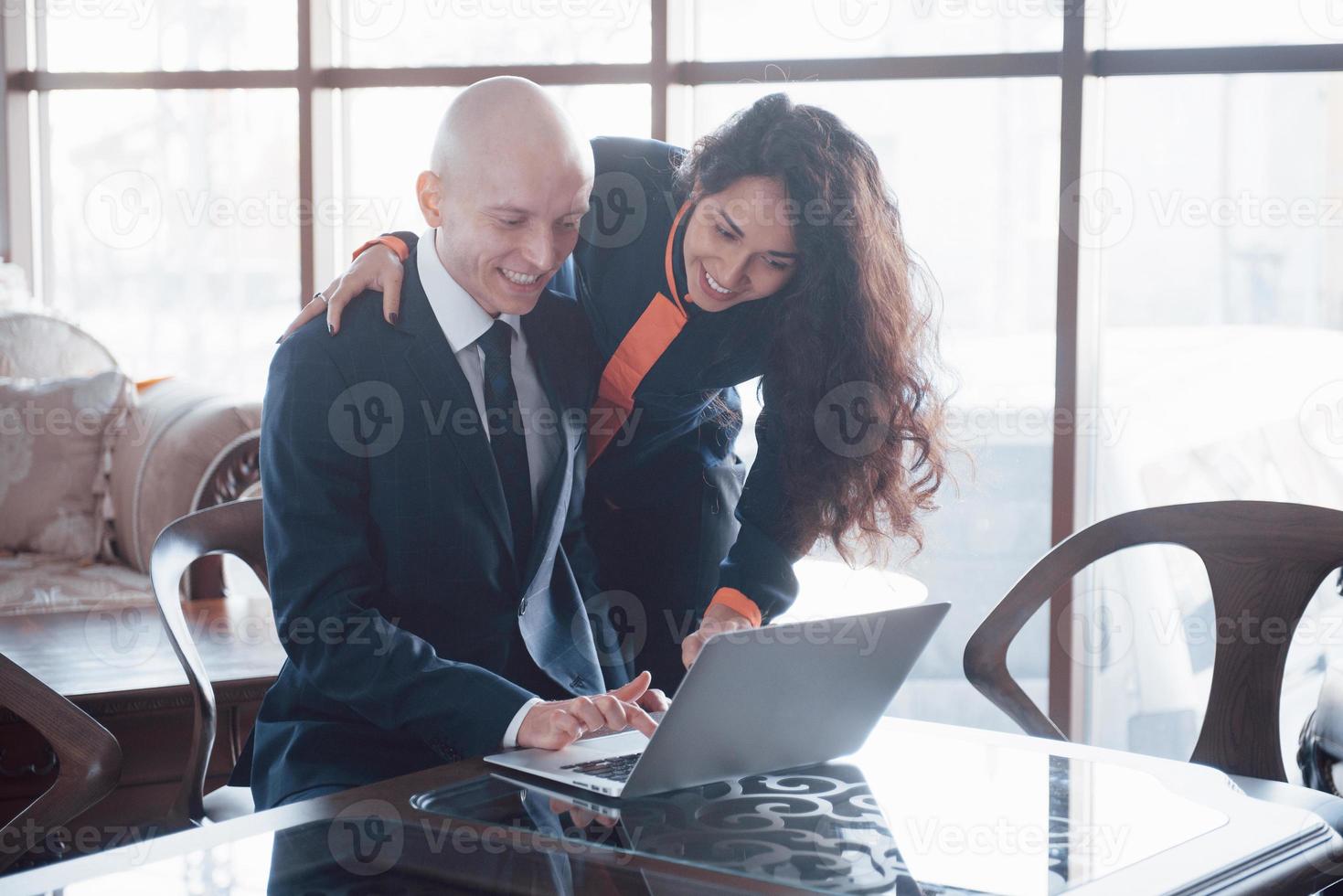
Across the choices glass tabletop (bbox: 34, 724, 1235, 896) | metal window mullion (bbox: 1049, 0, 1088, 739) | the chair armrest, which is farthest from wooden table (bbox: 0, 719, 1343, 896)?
metal window mullion (bbox: 1049, 0, 1088, 739)

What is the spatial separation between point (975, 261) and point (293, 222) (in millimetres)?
2166

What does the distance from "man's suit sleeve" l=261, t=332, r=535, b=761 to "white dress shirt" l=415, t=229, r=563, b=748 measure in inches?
5.9

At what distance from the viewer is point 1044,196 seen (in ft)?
12.3

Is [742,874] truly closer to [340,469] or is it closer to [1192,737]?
[340,469]

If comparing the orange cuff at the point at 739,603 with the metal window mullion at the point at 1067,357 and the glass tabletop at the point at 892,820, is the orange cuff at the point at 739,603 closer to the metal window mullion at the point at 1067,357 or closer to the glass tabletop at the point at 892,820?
the glass tabletop at the point at 892,820

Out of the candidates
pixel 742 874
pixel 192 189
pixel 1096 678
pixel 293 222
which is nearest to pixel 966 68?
pixel 1096 678

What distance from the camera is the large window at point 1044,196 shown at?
360 centimetres

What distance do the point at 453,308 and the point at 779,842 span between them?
834 millimetres

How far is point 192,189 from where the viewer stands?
4430 millimetres

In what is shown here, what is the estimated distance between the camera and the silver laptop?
1.08 meters

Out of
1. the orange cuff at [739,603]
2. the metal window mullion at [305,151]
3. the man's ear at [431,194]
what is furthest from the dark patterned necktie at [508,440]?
the metal window mullion at [305,151]

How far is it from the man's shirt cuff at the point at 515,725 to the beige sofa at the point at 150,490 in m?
2.03

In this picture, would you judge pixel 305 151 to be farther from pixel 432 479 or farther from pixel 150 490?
pixel 432 479

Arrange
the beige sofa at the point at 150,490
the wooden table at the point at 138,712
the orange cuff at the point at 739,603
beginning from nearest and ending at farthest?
the orange cuff at the point at 739,603
the wooden table at the point at 138,712
the beige sofa at the point at 150,490
